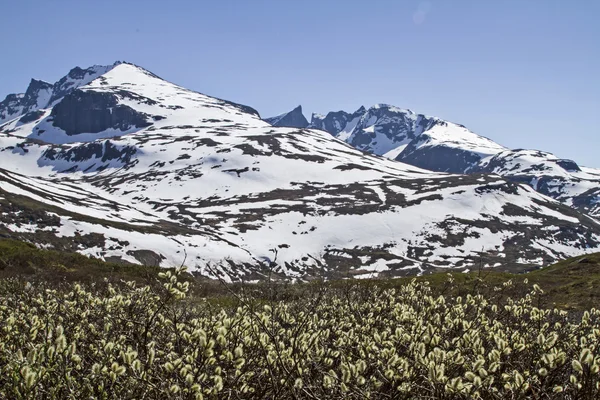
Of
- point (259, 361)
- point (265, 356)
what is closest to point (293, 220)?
point (259, 361)

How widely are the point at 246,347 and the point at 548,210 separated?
18712 centimetres

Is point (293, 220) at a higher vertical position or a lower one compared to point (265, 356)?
lower

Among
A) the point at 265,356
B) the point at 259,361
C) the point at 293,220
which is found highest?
the point at 265,356

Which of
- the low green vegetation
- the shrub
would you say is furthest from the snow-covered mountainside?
the shrub

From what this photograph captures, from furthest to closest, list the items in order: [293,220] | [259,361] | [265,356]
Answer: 1. [293,220]
2. [259,361]
3. [265,356]

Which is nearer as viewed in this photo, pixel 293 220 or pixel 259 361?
pixel 259 361

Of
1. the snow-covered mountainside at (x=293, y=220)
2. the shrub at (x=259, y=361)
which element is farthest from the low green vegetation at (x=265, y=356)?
the snow-covered mountainside at (x=293, y=220)

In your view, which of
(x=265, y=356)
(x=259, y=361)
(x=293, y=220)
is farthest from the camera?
(x=293, y=220)

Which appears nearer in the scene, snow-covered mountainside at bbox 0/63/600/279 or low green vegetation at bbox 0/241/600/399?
low green vegetation at bbox 0/241/600/399

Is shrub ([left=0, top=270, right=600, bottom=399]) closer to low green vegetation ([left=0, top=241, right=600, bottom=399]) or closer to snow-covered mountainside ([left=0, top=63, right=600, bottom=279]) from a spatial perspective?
low green vegetation ([left=0, top=241, right=600, bottom=399])

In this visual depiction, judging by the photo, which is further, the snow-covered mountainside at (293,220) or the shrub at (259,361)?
the snow-covered mountainside at (293,220)

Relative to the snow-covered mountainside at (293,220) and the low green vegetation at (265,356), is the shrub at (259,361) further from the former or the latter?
the snow-covered mountainside at (293,220)

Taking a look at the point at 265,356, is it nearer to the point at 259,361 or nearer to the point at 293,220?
the point at 259,361

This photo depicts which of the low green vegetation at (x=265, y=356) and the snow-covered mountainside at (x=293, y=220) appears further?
the snow-covered mountainside at (x=293, y=220)
